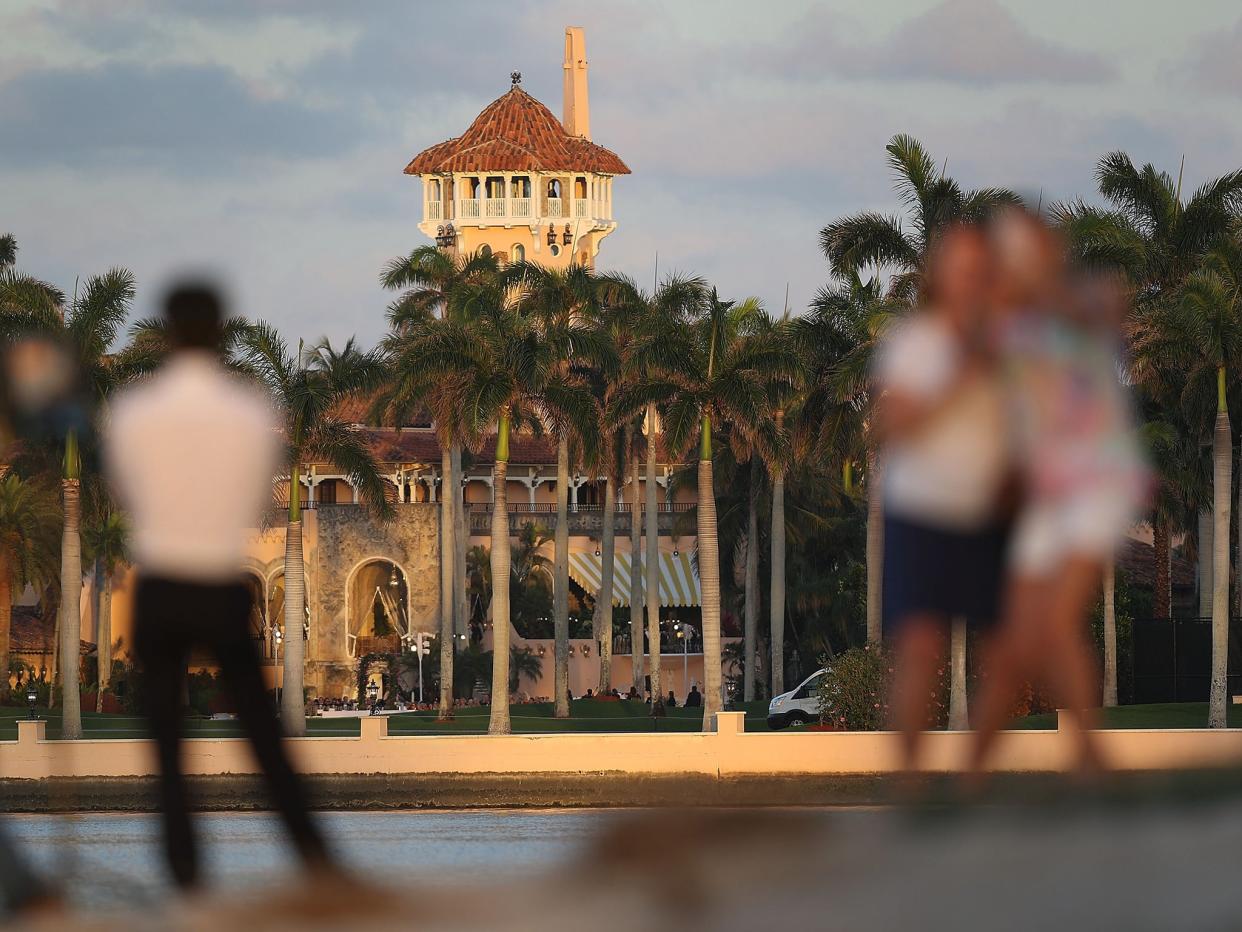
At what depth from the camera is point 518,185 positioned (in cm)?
10456

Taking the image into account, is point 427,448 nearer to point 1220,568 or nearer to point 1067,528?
point 1220,568

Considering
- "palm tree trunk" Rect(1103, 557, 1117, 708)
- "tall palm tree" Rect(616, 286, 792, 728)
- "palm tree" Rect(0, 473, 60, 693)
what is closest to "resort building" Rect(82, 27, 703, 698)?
"palm tree" Rect(0, 473, 60, 693)

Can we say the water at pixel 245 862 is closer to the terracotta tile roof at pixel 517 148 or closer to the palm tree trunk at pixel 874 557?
the palm tree trunk at pixel 874 557

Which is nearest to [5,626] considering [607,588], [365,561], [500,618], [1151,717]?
[365,561]

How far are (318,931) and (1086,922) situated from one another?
1804 millimetres

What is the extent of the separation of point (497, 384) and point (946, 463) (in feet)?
126

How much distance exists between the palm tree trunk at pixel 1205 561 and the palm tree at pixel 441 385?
732 inches

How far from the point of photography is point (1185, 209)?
44.4 meters

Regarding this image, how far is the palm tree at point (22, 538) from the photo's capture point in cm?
6225

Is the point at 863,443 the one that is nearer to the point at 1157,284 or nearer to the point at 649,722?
the point at 1157,284

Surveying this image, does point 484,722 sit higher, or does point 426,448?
point 426,448

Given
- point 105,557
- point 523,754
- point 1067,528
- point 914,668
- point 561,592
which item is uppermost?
point 105,557

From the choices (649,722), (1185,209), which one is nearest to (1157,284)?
(1185,209)

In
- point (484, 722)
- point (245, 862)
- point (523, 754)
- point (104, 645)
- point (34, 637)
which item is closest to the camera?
point (245, 862)
